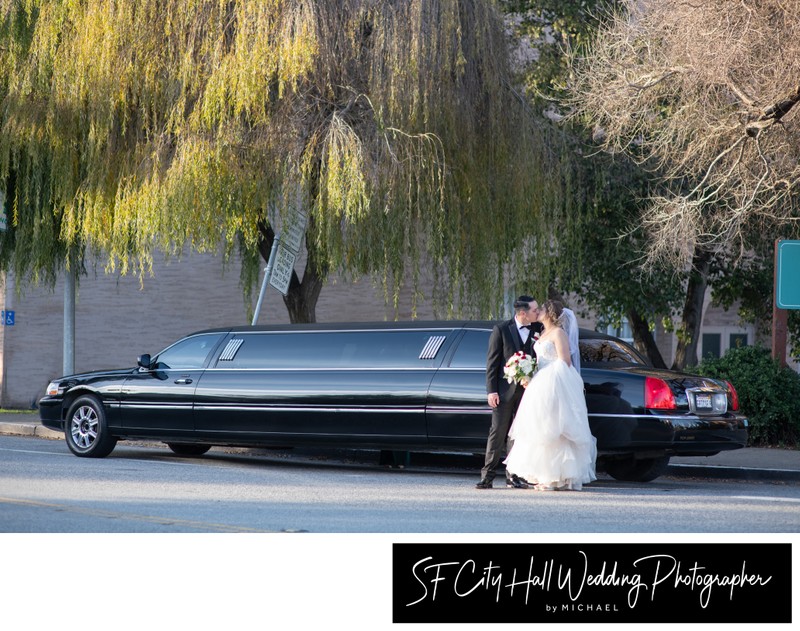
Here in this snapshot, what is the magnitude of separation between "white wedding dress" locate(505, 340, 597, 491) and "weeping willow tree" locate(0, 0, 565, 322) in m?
4.88

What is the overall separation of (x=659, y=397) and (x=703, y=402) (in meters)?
0.50

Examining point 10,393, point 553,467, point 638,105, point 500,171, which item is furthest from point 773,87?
point 10,393

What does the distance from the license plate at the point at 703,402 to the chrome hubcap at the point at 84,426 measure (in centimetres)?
705

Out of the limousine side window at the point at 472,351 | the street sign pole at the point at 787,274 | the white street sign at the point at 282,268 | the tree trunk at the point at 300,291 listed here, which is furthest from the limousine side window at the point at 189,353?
the street sign pole at the point at 787,274

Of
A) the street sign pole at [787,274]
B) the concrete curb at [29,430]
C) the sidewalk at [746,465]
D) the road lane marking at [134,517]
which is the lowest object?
the concrete curb at [29,430]

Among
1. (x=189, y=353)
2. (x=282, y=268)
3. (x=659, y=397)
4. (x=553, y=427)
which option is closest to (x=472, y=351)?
(x=553, y=427)

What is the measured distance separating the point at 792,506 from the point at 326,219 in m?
7.59

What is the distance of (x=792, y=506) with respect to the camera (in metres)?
9.67

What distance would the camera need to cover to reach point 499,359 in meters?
10.9

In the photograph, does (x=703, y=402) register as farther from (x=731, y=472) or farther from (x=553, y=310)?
(x=731, y=472)

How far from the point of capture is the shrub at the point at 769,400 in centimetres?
1545

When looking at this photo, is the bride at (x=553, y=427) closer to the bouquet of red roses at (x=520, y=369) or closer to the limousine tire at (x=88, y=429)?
the bouquet of red roses at (x=520, y=369)

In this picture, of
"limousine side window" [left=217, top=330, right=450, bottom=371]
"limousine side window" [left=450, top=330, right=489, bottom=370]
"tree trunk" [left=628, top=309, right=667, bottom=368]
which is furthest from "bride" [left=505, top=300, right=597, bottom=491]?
"tree trunk" [left=628, top=309, right=667, bottom=368]

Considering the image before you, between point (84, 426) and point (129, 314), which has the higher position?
point (129, 314)
